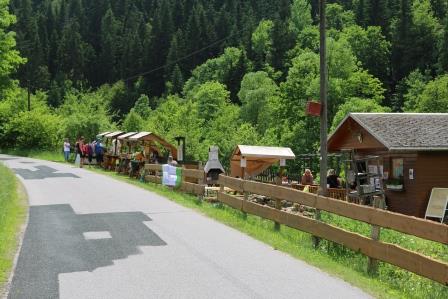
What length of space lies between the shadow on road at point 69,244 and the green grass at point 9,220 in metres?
0.17

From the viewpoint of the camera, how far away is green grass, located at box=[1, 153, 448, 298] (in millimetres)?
7188

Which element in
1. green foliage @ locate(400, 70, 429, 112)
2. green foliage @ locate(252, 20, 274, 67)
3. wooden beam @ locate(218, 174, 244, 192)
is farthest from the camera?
green foliage @ locate(252, 20, 274, 67)

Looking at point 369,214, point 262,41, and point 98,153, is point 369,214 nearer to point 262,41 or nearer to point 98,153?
point 98,153

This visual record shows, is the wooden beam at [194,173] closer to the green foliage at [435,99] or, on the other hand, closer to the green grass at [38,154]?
the green grass at [38,154]

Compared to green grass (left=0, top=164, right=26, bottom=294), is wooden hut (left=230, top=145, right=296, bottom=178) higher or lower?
higher

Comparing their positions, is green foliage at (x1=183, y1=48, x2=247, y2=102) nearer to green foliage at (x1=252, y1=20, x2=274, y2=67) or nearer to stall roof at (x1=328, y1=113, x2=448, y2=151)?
green foliage at (x1=252, y1=20, x2=274, y2=67)

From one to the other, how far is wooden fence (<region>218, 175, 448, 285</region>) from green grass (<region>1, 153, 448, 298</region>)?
0.93 ft

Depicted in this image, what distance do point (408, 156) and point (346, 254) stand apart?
44.7 feet

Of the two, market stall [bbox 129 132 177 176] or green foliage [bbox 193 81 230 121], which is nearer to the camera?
market stall [bbox 129 132 177 176]

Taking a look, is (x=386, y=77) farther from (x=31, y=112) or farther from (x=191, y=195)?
(x=191, y=195)

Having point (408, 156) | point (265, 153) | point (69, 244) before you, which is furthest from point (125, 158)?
point (69, 244)

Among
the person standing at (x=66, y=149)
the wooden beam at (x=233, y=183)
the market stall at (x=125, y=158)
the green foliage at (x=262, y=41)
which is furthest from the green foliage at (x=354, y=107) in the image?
the green foliage at (x=262, y=41)

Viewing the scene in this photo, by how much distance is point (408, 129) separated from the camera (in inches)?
898

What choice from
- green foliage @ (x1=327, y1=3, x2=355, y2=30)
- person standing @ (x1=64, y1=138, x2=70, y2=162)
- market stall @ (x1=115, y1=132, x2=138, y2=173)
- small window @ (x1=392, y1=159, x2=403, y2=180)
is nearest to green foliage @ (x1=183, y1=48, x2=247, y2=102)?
green foliage @ (x1=327, y1=3, x2=355, y2=30)
